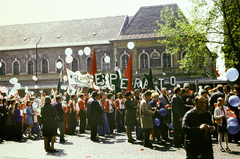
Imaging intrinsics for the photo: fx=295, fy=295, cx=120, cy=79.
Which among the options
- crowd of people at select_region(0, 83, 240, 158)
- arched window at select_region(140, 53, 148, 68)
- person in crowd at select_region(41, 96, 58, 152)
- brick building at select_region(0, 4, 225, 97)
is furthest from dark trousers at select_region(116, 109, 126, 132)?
arched window at select_region(140, 53, 148, 68)

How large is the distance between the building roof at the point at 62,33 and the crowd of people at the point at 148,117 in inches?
1100

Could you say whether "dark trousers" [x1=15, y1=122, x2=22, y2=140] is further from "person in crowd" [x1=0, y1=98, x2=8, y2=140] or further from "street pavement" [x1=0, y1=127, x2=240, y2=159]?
"street pavement" [x1=0, y1=127, x2=240, y2=159]

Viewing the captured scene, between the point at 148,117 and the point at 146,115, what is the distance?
3.8 inches

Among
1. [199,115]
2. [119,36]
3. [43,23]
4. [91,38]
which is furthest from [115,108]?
[43,23]

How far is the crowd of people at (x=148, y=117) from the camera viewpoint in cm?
517

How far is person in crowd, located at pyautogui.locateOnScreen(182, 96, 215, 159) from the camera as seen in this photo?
16.7 ft

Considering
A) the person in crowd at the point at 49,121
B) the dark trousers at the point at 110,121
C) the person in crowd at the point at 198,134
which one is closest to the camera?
the person in crowd at the point at 198,134

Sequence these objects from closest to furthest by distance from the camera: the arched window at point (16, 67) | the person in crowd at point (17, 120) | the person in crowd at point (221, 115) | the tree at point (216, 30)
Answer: the person in crowd at point (221, 115), the person in crowd at point (17, 120), the tree at point (216, 30), the arched window at point (16, 67)

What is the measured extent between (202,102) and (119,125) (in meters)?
9.99

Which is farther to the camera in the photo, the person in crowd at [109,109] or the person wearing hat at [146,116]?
the person in crowd at [109,109]

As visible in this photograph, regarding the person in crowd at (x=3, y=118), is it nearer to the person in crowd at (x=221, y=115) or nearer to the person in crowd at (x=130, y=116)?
the person in crowd at (x=130, y=116)

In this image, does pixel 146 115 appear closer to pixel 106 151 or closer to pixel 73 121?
pixel 106 151

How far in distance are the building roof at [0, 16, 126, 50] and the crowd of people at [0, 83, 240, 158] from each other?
27.9m

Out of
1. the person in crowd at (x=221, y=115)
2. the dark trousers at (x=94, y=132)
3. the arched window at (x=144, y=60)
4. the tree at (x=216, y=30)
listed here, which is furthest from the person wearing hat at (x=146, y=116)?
the arched window at (x=144, y=60)
